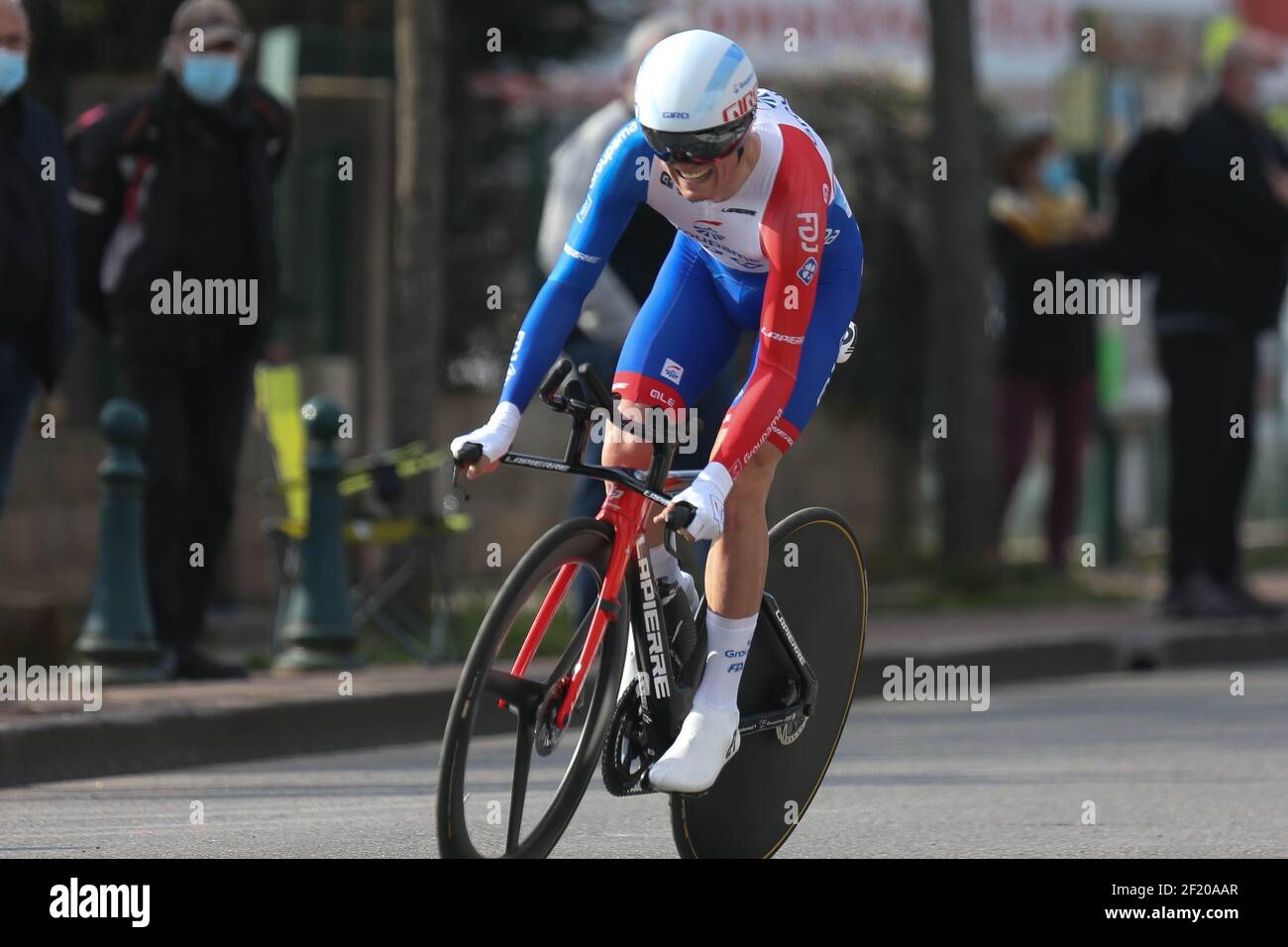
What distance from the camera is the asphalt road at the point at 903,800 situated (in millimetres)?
6691

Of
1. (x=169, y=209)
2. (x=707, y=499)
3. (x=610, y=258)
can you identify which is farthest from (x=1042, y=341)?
(x=707, y=499)

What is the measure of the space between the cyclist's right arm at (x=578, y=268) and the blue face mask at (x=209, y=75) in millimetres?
3680

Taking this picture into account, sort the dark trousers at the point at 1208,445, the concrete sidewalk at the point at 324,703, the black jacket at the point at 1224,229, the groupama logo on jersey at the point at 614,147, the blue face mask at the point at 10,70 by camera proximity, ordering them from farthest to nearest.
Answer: the dark trousers at the point at 1208,445 < the black jacket at the point at 1224,229 < the blue face mask at the point at 10,70 < the concrete sidewalk at the point at 324,703 < the groupama logo on jersey at the point at 614,147

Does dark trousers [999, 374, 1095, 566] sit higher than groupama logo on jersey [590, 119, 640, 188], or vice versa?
groupama logo on jersey [590, 119, 640, 188]

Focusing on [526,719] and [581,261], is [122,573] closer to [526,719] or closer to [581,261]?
[581,261]

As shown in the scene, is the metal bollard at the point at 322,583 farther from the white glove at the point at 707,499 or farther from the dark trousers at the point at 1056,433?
the dark trousers at the point at 1056,433

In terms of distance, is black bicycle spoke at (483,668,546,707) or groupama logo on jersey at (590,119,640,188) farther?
groupama logo on jersey at (590,119,640,188)

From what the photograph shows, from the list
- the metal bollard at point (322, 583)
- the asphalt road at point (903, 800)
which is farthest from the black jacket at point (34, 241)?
the asphalt road at point (903, 800)

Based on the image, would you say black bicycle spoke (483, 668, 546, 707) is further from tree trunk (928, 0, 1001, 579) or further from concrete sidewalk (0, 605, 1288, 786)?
tree trunk (928, 0, 1001, 579)

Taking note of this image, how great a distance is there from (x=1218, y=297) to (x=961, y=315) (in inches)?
61.7

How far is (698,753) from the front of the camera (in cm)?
595

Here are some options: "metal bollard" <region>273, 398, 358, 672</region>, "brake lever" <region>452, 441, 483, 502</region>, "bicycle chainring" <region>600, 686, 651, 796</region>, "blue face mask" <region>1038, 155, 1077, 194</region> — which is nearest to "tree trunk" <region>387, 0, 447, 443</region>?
"metal bollard" <region>273, 398, 358, 672</region>

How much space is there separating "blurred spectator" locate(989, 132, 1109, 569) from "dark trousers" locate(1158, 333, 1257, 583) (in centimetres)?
216

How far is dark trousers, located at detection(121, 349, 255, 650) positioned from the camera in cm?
966
